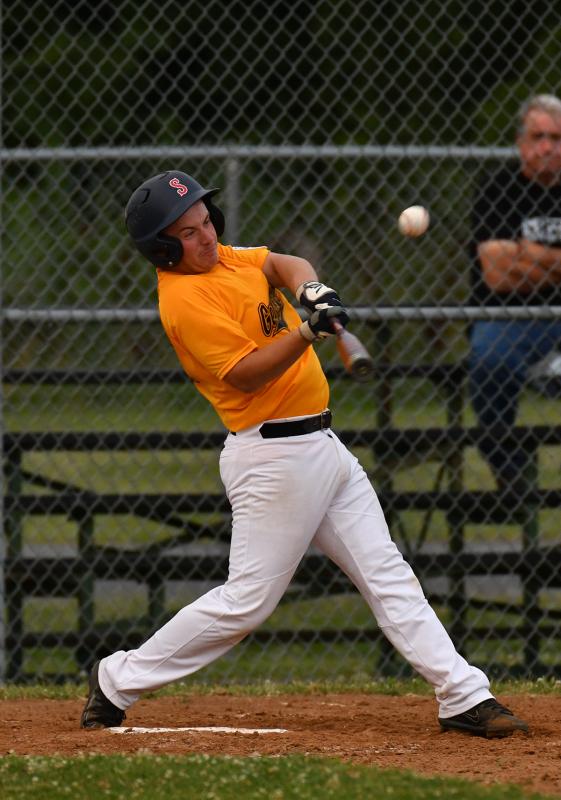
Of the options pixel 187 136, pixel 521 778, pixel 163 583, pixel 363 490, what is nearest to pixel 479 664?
pixel 163 583

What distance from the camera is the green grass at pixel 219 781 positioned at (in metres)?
3.55

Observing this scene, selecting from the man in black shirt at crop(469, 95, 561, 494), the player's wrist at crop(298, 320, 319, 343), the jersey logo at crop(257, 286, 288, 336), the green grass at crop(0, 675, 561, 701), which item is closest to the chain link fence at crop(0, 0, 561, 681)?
the man in black shirt at crop(469, 95, 561, 494)

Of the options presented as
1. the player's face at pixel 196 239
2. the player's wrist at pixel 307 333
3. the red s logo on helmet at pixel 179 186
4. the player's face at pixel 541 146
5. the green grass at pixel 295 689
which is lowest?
the green grass at pixel 295 689

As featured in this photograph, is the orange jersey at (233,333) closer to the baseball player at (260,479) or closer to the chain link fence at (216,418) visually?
the baseball player at (260,479)

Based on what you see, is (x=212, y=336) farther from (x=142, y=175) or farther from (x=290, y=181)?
(x=290, y=181)

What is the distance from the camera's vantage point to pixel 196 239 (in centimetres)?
446

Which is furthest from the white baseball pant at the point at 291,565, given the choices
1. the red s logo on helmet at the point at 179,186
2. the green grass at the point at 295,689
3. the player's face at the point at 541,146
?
the player's face at the point at 541,146

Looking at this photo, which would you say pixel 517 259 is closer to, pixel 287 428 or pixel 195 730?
pixel 287 428

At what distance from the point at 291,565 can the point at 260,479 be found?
291 millimetres

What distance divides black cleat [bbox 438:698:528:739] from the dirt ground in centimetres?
3

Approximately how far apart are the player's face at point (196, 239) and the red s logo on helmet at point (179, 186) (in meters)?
0.05

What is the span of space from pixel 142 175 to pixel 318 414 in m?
2.48

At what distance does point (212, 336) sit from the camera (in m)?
4.35

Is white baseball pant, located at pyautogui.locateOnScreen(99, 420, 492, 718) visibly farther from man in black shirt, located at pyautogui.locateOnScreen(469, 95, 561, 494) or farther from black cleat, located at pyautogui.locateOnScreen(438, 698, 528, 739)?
man in black shirt, located at pyautogui.locateOnScreen(469, 95, 561, 494)
